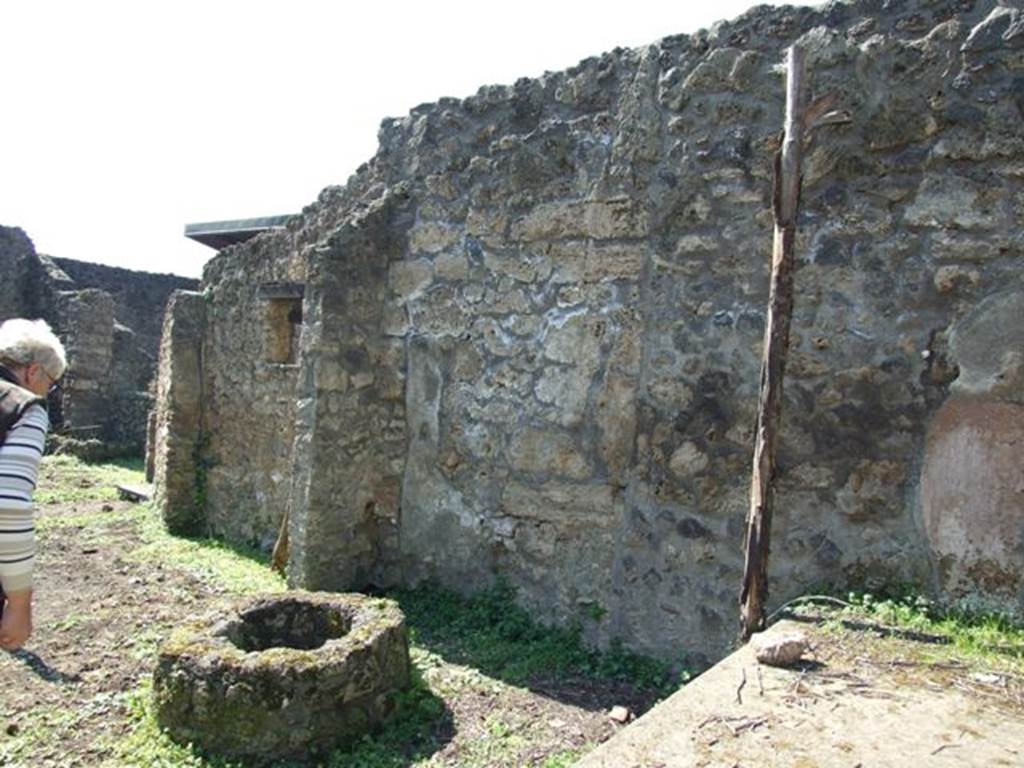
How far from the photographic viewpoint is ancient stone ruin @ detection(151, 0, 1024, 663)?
11.2 ft

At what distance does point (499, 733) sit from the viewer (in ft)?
12.0

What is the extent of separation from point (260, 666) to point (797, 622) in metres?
2.37

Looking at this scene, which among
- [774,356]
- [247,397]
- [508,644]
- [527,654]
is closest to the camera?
[774,356]

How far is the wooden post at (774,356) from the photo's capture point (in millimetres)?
3328

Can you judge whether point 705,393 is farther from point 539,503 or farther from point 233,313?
point 233,313

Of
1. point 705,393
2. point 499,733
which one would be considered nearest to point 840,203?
point 705,393

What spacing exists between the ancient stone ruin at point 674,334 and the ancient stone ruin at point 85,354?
8978mm

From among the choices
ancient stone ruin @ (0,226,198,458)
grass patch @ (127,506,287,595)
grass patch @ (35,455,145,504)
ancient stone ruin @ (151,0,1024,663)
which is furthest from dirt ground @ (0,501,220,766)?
ancient stone ruin @ (0,226,198,458)

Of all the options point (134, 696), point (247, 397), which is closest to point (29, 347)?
point (134, 696)

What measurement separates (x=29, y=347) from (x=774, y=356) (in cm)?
307

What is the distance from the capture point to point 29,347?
3084mm

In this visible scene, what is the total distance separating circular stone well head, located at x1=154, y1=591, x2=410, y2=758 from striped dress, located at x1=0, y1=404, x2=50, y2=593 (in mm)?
1055

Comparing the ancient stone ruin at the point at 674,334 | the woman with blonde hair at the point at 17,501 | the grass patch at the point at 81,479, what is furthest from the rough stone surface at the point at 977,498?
the grass patch at the point at 81,479

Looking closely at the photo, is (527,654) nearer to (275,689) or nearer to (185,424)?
(275,689)
